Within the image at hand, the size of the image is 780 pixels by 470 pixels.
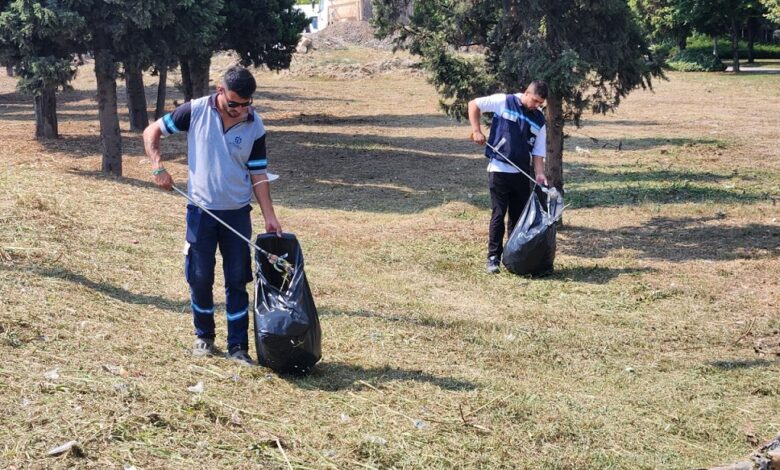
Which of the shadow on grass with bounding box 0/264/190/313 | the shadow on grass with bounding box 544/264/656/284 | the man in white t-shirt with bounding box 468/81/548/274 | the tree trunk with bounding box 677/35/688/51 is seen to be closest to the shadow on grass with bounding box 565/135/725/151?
the shadow on grass with bounding box 544/264/656/284

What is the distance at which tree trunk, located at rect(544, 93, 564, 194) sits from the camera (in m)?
11.7

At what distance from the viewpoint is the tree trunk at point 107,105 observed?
15.2 metres

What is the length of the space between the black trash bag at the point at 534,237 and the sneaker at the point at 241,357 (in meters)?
4.11

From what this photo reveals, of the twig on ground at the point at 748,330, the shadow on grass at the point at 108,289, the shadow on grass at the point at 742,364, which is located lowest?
the shadow on grass at the point at 742,364

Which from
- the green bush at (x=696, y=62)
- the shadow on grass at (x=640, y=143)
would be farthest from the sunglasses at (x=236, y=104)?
the green bush at (x=696, y=62)

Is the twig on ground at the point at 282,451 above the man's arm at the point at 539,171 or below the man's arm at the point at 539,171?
below

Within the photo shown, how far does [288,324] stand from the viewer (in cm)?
582

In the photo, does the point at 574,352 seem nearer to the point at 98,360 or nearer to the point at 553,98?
the point at 98,360

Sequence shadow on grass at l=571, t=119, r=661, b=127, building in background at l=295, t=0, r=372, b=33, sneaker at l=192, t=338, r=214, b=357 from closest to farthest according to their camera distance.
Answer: sneaker at l=192, t=338, r=214, b=357, shadow on grass at l=571, t=119, r=661, b=127, building in background at l=295, t=0, r=372, b=33

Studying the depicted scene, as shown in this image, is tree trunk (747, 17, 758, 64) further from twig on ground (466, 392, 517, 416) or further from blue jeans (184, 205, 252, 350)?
blue jeans (184, 205, 252, 350)

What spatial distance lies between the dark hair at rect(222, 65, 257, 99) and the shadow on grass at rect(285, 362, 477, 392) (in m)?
1.79

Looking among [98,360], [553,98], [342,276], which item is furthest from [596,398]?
[553,98]

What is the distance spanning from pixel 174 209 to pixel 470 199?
450 centimetres

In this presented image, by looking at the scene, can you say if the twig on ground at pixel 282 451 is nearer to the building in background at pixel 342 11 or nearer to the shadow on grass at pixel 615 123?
the shadow on grass at pixel 615 123
